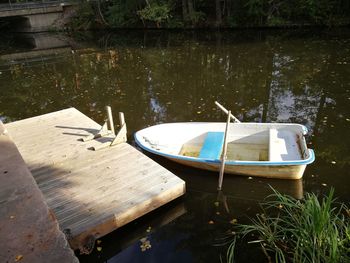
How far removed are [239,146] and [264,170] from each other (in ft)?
3.40

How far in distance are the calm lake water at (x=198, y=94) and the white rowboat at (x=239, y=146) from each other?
0.93ft

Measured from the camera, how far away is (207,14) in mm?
22922

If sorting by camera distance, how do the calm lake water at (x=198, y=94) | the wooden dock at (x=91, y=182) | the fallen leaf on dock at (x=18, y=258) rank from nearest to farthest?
the fallen leaf on dock at (x=18, y=258), the wooden dock at (x=91, y=182), the calm lake water at (x=198, y=94)

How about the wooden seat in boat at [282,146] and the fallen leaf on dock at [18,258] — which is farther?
the wooden seat in boat at [282,146]

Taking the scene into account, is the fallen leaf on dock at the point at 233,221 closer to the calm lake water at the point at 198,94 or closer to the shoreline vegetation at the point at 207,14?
the calm lake water at the point at 198,94

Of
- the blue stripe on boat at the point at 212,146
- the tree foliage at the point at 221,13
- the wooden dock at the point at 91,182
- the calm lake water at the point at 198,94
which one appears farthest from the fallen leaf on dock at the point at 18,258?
the tree foliage at the point at 221,13

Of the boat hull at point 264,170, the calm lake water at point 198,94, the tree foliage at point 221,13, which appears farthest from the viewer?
the tree foliage at point 221,13

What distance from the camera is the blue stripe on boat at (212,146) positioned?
19.2 feet

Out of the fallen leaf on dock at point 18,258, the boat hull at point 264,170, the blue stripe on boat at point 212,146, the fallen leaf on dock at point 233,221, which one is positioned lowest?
the fallen leaf on dock at point 233,221

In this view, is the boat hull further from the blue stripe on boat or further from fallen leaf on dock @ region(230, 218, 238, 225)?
fallen leaf on dock @ region(230, 218, 238, 225)

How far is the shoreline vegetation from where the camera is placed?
19000mm

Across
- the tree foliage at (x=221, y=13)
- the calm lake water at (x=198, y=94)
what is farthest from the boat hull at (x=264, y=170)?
the tree foliage at (x=221, y=13)

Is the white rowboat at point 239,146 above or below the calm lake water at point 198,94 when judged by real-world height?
above

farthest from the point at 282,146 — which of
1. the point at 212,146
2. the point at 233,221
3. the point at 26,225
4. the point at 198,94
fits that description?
the point at 198,94
